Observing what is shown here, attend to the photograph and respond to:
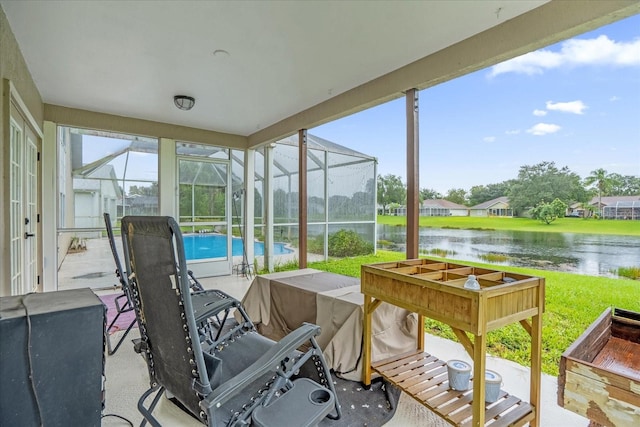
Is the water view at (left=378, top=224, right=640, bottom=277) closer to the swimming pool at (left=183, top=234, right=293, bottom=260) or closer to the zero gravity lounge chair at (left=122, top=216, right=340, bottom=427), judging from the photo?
the zero gravity lounge chair at (left=122, top=216, right=340, bottom=427)

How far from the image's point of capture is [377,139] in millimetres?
5434

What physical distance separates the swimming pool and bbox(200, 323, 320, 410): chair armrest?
4.37m

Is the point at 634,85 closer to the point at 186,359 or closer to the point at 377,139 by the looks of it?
the point at 186,359

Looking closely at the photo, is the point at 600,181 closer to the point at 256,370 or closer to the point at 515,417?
the point at 515,417

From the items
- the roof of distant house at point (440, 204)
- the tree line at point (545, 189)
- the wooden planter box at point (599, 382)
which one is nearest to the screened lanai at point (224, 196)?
the roof of distant house at point (440, 204)

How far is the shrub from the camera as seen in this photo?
5.98 meters

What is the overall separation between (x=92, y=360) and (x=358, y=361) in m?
1.59

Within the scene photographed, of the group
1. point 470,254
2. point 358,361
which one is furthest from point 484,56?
point 358,361

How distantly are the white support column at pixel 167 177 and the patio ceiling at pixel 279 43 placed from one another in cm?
128

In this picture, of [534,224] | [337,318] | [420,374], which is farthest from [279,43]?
[420,374]

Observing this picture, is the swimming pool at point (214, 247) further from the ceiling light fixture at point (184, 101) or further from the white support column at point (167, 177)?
the ceiling light fixture at point (184, 101)

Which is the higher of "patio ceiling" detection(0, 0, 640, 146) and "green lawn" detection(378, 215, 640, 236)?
"patio ceiling" detection(0, 0, 640, 146)

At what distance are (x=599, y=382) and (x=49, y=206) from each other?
18.1 ft

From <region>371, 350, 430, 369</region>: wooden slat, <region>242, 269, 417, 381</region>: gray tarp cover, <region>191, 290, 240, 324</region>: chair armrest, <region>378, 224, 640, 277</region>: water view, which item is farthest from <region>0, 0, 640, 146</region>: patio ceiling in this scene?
<region>371, 350, 430, 369</region>: wooden slat
